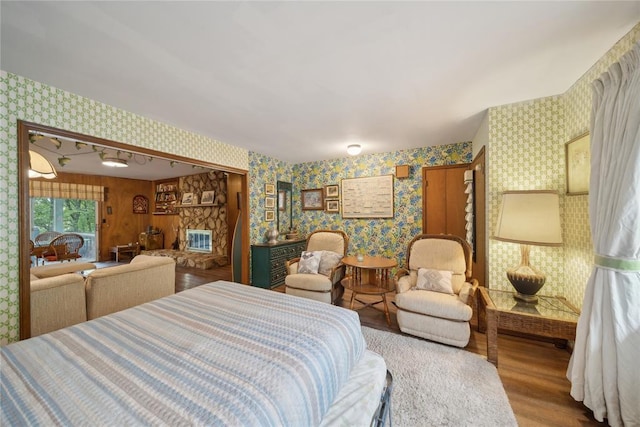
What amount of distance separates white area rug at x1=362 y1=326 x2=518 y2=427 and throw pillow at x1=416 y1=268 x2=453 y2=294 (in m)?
0.56

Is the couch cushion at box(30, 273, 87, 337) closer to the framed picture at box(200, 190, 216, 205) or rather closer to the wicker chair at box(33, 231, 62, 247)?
the framed picture at box(200, 190, 216, 205)


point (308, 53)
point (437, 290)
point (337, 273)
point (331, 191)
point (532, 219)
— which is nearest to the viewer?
point (308, 53)

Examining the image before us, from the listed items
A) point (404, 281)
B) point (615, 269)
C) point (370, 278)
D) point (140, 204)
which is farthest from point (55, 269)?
point (615, 269)

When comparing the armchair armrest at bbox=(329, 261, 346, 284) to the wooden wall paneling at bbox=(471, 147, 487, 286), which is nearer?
the wooden wall paneling at bbox=(471, 147, 487, 286)

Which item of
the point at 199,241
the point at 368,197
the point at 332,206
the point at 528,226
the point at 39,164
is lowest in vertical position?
the point at 199,241

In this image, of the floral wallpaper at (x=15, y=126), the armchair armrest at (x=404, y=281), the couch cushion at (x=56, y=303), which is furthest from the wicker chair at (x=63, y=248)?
the armchair armrest at (x=404, y=281)

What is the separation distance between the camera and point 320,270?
330 centimetres

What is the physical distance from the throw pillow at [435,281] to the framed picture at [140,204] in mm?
8145

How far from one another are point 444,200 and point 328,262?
2.25 m

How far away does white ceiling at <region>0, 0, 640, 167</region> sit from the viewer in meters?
1.27

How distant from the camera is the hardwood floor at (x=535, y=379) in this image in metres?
1.50

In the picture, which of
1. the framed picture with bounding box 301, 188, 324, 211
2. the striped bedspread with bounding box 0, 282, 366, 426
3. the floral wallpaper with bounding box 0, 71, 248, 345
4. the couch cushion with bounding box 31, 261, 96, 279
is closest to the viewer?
the striped bedspread with bounding box 0, 282, 366, 426

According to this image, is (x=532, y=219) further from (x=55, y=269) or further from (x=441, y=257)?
(x=55, y=269)

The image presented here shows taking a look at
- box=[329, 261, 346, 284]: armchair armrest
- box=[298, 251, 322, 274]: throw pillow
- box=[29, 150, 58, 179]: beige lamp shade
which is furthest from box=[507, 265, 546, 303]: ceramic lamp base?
box=[29, 150, 58, 179]: beige lamp shade
